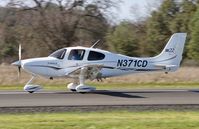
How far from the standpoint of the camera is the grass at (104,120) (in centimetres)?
1508

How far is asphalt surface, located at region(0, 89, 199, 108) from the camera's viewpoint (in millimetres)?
22188

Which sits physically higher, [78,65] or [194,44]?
[78,65]

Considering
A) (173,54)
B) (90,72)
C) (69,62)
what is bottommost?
(90,72)

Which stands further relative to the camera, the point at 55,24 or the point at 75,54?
the point at 55,24

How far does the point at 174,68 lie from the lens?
2945 cm

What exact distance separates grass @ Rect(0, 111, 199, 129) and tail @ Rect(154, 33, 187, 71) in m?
10.2

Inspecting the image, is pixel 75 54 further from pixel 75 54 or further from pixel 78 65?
pixel 78 65

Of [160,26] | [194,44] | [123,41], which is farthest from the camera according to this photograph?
[160,26]

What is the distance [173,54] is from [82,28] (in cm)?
2942

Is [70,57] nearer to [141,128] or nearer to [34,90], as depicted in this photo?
[34,90]

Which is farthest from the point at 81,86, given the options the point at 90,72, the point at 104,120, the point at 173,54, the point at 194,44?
the point at 194,44

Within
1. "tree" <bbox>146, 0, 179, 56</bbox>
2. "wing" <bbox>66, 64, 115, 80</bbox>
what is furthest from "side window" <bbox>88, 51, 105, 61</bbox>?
"tree" <bbox>146, 0, 179, 56</bbox>

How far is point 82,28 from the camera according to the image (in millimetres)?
58531

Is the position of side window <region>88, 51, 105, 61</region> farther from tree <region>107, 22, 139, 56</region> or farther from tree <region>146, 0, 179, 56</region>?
tree <region>146, 0, 179, 56</region>
